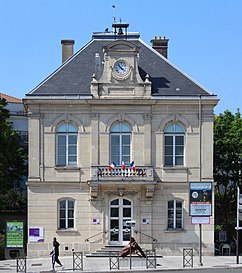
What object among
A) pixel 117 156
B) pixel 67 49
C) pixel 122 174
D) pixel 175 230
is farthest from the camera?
pixel 67 49

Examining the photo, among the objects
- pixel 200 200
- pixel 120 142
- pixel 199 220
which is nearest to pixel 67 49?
pixel 120 142

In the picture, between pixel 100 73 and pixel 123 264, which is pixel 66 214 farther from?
pixel 100 73

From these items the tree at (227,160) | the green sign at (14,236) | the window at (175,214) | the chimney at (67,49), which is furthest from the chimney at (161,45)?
the green sign at (14,236)

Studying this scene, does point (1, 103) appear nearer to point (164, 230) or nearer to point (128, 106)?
point (128, 106)

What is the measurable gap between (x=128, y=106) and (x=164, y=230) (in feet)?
25.1

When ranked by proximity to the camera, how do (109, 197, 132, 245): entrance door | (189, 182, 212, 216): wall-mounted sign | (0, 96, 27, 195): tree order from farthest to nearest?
(0, 96, 27, 195): tree → (109, 197, 132, 245): entrance door → (189, 182, 212, 216): wall-mounted sign

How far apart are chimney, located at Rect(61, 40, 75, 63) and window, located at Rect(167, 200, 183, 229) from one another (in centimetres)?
1216

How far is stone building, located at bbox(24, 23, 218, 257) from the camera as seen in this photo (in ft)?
143

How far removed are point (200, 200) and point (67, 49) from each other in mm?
15635

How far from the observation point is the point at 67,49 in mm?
48812

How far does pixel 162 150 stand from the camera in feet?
144

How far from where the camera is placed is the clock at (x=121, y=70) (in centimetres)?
4403

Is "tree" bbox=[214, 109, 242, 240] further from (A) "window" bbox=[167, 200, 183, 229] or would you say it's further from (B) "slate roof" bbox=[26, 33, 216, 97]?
(B) "slate roof" bbox=[26, 33, 216, 97]

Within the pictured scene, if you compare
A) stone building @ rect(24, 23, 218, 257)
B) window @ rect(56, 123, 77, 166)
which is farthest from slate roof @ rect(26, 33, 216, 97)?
window @ rect(56, 123, 77, 166)
